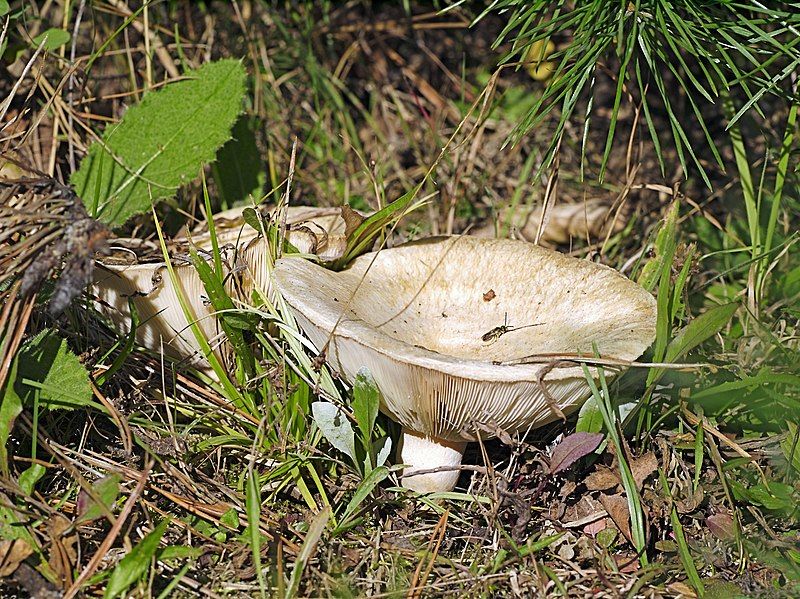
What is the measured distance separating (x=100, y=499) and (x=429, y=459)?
2.71 ft

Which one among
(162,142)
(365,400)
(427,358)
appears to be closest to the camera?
(427,358)

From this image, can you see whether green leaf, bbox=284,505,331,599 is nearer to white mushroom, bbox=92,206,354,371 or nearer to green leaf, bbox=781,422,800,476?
white mushroom, bbox=92,206,354,371

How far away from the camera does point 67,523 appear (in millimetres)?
1773

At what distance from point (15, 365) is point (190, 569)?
0.61m

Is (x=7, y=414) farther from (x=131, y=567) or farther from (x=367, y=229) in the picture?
(x=367, y=229)

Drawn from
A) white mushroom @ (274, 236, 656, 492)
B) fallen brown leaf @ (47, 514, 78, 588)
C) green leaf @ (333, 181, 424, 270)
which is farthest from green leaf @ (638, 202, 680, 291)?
fallen brown leaf @ (47, 514, 78, 588)

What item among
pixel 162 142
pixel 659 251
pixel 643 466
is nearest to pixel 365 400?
pixel 643 466

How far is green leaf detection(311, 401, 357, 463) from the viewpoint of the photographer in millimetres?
2057

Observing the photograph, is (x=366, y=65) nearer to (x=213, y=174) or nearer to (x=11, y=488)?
(x=213, y=174)

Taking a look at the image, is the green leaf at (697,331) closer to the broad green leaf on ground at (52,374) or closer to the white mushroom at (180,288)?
the white mushroom at (180,288)

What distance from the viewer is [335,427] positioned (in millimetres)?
2068

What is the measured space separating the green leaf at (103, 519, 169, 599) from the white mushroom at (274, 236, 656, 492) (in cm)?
59

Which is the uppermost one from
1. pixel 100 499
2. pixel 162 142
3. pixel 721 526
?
pixel 162 142

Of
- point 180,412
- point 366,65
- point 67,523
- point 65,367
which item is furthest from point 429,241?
point 366,65
